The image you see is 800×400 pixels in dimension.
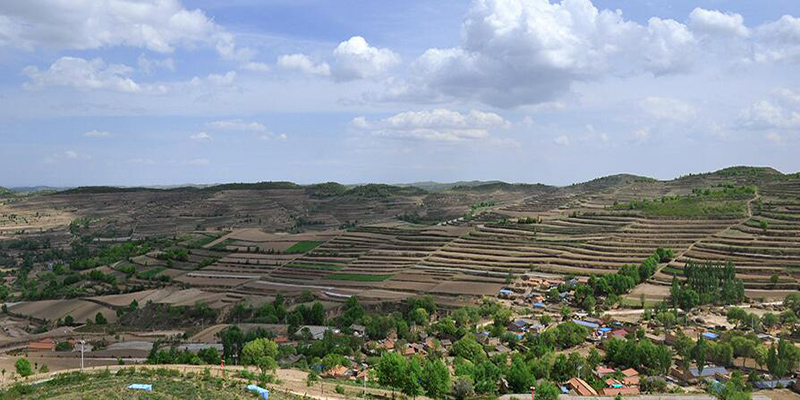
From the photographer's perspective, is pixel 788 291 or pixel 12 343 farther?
pixel 788 291

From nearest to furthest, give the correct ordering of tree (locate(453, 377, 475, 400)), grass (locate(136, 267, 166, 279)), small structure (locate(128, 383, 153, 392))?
small structure (locate(128, 383, 153, 392)) < tree (locate(453, 377, 475, 400)) < grass (locate(136, 267, 166, 279))

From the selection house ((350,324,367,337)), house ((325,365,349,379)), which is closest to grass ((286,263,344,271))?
house ((350,324,367,337))

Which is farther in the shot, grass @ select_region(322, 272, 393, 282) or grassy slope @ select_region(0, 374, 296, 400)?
grass @ select_region(322, 272, 393, 282)

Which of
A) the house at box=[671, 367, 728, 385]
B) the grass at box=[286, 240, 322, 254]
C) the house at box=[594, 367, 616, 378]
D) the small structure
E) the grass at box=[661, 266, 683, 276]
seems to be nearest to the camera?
the small structure

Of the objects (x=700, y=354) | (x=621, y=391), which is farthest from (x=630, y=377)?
(x=700, y=354)

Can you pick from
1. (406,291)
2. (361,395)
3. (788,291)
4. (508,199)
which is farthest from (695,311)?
(508,199)

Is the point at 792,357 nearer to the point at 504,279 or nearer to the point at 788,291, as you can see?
the point at 788,291

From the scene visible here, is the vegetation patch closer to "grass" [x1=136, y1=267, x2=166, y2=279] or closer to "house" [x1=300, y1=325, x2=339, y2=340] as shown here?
"house" [x1=300, y1=325, x2=339, y2=340]
